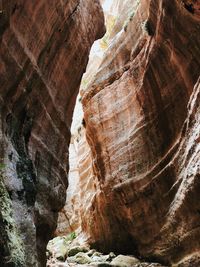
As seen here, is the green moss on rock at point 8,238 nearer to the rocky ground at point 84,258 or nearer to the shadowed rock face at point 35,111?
the shadowed rock face at point 35,111

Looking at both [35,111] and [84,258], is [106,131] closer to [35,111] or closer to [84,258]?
[84,258]

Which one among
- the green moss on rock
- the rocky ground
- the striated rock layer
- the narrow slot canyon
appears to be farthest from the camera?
the rocky ground

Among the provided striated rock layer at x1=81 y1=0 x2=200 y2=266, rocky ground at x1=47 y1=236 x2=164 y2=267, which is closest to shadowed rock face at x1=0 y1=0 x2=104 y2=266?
striated rock layer at x1=81 y1=0 x2=200 y2=266

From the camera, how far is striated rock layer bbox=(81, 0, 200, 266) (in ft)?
37.4

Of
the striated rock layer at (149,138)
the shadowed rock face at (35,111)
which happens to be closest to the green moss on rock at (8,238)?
the shadowed rock face at (35,111)

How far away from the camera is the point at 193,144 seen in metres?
10.9

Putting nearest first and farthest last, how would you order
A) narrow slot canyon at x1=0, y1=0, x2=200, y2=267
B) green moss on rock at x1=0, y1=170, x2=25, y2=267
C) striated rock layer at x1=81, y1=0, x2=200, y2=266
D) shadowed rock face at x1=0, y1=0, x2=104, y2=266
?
1. green moss on rock at x1=0, y1=170, x2=25, y2=267
2. shadowed rock face at x1=0, y1=0, x2=104, y2=266
3. narrow slot canyon at x1=0, y1=0, x2=200, y2=267
4. striated rock layer at x1=81, y1=0, x2=200, y2=266

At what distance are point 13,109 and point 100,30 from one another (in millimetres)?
8257

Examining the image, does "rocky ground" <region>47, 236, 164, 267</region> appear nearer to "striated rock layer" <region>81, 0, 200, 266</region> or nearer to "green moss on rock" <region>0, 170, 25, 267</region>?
"striated rock layer" <region>81, 0, 200, 266</region>

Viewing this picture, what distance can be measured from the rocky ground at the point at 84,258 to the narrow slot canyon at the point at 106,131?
0.08m

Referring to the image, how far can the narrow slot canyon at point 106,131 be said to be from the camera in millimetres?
7777

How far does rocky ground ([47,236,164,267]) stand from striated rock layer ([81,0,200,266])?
0.52 meters

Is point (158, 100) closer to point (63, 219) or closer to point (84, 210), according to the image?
point (84, 210)

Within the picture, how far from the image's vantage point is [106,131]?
16.7m
